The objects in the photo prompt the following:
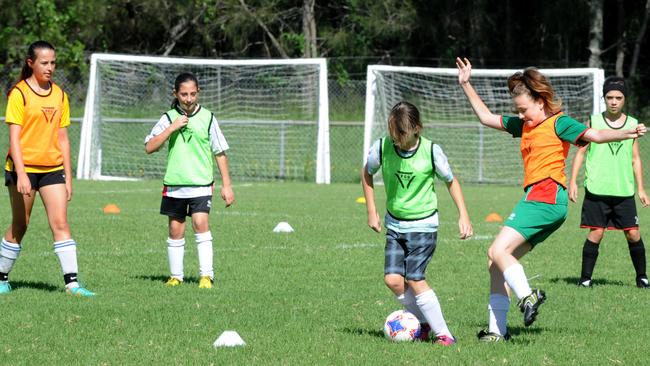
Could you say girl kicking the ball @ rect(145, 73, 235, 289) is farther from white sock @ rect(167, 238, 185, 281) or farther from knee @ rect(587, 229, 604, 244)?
knee @ rect(587, 229, 604, 244)

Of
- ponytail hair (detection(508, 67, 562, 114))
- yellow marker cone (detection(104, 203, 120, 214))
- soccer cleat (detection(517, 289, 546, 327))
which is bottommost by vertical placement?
yellow marker cone (detection(104, 203, 120, 214))

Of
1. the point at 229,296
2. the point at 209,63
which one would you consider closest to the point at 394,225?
the point at 229,296

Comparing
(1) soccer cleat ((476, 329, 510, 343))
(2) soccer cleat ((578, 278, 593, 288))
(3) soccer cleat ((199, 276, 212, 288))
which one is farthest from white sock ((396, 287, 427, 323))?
(2) soccer cleat ((578, 278, 593, 288))

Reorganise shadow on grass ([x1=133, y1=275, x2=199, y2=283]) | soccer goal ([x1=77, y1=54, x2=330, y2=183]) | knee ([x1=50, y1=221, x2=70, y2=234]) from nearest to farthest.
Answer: knee ([x1=50, y1=221, x2=70, y2=234])
shadow on grass ([x1=133, y1=275, x2=199, y2=283])
soccer goal ([x1=77, y1=54, x2=330, y2=183])

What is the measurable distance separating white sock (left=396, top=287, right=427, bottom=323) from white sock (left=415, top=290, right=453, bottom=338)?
0.20 metres

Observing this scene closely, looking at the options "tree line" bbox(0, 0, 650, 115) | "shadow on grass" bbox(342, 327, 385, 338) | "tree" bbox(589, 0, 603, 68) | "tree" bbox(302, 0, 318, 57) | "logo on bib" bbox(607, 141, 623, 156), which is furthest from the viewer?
"tree" bbox(302, 0, 318, 57)

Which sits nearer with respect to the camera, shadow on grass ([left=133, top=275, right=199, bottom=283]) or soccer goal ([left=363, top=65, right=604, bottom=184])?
shadow on grass ([left=133, top=275, right=199, bottom=283])

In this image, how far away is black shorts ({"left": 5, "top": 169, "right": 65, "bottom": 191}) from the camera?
27.7 ft

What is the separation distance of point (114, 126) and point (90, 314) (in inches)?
672

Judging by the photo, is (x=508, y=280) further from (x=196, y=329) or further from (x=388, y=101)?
(x=388, y=101)

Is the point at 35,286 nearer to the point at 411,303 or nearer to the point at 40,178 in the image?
the point at 40,178

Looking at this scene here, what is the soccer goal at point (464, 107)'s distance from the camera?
23.5m

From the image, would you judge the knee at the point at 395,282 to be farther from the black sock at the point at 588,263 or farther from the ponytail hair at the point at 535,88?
the black sock at the point at 588,263

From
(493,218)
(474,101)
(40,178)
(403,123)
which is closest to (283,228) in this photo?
(493,218)
